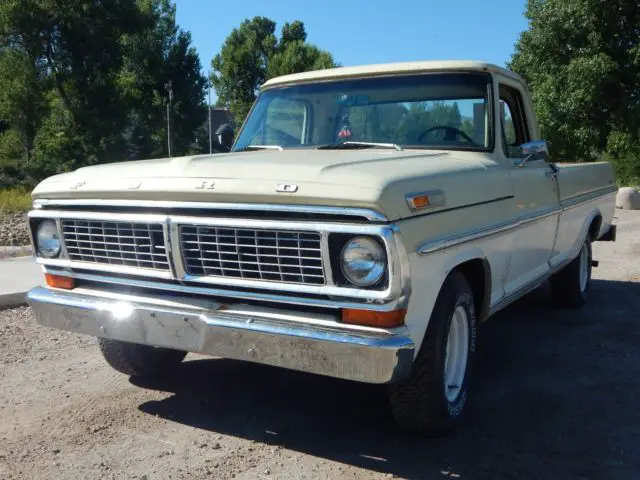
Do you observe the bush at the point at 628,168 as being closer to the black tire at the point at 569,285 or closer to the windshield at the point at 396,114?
the black tire at the point at 569,285

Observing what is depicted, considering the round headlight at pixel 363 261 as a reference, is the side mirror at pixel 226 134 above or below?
above

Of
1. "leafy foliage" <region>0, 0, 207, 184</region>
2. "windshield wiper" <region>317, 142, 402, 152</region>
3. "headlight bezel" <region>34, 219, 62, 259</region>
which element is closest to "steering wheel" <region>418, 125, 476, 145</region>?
"windshield wiper" <region>317, 142, 402, 152</region>

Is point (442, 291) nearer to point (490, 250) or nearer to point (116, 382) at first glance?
point (490, 250)

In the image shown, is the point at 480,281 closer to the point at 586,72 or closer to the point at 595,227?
the point at 595,227

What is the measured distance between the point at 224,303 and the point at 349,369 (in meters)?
0.71

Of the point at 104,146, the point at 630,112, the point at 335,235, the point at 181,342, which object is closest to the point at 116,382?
the point at 181,342

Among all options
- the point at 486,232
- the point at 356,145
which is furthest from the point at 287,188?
the point at 356,145

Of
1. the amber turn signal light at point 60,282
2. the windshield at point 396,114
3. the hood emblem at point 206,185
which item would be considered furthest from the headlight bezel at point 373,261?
the amber turn signal light at point 60,282

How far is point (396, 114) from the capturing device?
4.31 m

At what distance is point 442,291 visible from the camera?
3.24m

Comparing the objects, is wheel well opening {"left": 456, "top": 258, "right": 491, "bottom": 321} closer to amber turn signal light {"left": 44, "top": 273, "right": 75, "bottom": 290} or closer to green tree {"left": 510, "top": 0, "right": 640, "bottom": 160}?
amber turn signal light {"left": 44, "top": 273, "right": 75, "bottom": 290}

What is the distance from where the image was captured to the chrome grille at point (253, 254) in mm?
2896

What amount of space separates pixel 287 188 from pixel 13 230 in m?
9.49

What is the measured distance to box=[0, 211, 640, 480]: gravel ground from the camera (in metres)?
3.16
